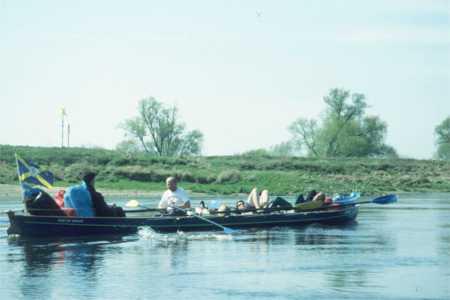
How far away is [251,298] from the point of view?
53.9ft

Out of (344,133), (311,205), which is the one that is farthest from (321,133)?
(311,205)

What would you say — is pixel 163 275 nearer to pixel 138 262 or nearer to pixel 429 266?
Result: pixel 138 262

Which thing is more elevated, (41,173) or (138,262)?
(41,173)

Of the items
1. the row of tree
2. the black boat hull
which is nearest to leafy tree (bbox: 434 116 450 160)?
the row of tree

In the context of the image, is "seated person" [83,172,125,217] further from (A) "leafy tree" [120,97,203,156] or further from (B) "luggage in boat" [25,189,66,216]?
(A) "leafy tree" [120,97,203,156]

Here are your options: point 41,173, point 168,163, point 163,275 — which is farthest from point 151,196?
point 163,275

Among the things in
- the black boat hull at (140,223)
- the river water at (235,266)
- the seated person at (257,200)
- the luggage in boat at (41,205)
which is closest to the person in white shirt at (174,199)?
the black boat hull at (140,223)

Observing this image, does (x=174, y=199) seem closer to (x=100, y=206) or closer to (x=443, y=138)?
(x=100, y=206)

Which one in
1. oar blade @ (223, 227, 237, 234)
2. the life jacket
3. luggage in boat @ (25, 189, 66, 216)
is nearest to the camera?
luggage in boat @ (25, 189, 66, 216)

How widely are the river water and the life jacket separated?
3.52 feet

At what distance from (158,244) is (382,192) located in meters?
45.3

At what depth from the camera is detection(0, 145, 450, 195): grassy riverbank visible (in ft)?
226

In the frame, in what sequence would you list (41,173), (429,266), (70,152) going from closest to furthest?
(429,266)
(41,173)
(70,152)

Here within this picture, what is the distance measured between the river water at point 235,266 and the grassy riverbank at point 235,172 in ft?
125
